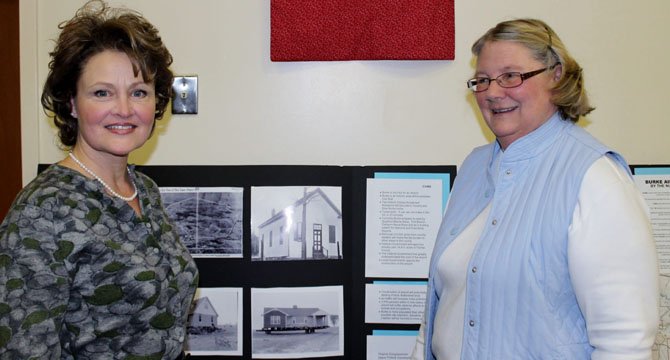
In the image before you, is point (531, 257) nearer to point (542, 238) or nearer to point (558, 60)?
point (542, 238)

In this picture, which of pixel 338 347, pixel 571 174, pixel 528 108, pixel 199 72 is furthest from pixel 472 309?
pixel 199 72

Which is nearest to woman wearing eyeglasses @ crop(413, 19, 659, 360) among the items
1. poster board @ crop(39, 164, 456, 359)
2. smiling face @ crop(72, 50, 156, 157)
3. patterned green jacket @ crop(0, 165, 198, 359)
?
poster board @ crop(39, 164, 456, 359)

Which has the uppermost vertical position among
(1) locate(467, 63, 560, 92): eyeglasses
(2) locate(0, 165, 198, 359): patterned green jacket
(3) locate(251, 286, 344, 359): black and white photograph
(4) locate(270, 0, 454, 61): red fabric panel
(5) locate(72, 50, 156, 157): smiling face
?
(4) locate(270, 0, 454, 61): red fabric panel

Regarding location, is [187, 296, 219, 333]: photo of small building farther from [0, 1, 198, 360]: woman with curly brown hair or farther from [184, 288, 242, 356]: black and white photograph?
[0, 1, 198, 360]: woman with curly brown hair

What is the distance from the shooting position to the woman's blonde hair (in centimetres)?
122

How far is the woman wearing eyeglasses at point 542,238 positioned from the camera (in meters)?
1.06

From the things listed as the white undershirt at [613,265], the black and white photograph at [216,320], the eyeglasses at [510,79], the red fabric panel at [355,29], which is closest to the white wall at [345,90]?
the red fabric panel at [355,29]

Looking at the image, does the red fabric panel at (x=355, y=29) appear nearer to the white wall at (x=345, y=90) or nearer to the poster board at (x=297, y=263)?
the white wall at (x=345, y=90)

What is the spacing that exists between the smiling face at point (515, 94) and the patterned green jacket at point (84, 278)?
0.77 metres

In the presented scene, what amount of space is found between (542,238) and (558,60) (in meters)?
0.38

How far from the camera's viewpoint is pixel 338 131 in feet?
6.01

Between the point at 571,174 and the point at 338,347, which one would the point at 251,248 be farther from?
the point at 571,174

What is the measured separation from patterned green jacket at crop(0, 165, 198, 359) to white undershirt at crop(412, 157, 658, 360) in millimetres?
819

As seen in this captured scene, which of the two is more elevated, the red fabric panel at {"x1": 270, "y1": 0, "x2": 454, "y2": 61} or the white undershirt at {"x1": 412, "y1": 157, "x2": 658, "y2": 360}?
the red fabric panel at {"x1": 270, "y1": 0, "x2": 454, "y2": 61}
